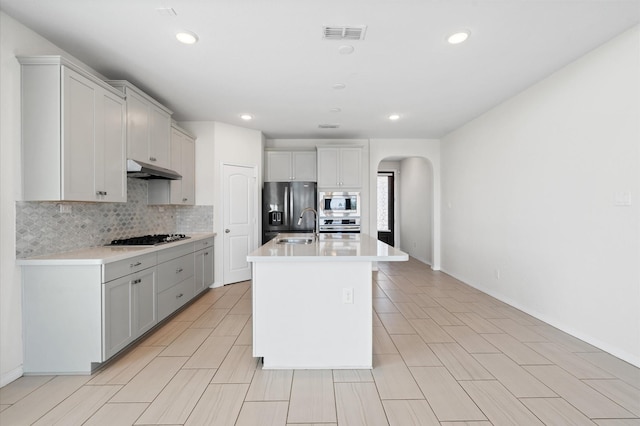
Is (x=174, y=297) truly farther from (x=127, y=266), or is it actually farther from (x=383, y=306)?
(x=383, y=306)

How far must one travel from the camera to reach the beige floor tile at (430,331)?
275 cm

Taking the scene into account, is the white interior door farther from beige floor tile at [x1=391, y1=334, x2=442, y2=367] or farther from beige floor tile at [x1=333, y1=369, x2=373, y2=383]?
beige floor tile at [x1=333, y1=369, x2=373, y2=383]

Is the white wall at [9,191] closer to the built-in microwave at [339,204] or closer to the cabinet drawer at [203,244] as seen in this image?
the cabinet drawer at [203,244]

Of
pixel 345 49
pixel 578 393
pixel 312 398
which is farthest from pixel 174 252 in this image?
pixel 578 393

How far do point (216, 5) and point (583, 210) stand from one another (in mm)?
3465

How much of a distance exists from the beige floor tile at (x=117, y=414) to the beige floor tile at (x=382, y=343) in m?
1.71

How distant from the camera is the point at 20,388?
201 cm

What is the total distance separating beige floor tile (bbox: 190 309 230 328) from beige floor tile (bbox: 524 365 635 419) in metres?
2.84

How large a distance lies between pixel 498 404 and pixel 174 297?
10.1ft

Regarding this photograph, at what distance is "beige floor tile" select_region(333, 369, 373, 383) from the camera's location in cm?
209

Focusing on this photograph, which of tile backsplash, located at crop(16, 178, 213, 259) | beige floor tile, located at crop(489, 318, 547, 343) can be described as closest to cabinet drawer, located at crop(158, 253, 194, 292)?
tile backsplash, located at crop(16, 178, 213, 259)

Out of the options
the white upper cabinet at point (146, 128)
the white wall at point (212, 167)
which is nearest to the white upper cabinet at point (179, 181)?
the white wall at point (212, 167)

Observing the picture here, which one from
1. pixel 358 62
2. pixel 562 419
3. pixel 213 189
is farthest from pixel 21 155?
pixel 562 419

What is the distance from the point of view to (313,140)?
5.74 meters
